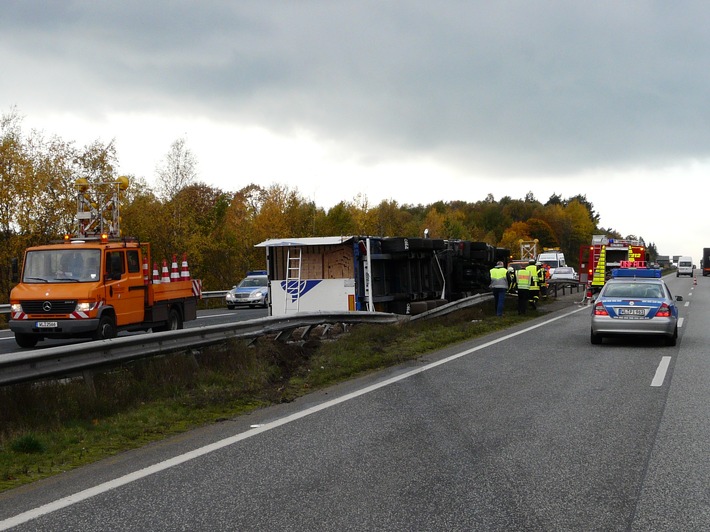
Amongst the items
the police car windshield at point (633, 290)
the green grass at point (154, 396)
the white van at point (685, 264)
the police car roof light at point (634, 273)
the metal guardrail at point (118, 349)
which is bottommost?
the white van at point (685, 264)

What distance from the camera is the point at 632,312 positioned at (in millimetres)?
16078

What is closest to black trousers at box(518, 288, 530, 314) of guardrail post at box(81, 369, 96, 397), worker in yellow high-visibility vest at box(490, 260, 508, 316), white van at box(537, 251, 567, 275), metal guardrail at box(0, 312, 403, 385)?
worker in yellow high-visibility vest at box(490, 260, 508, 316)

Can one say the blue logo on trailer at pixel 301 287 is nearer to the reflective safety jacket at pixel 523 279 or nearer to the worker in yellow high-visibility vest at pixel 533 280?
the reflective safety jacket at pixel 523 279

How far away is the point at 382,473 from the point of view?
6352 millimetres

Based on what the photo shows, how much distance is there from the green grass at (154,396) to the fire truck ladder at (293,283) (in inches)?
179

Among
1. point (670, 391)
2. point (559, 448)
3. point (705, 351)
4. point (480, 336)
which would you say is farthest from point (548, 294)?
point (559, 448)

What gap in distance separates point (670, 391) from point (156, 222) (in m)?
34.3

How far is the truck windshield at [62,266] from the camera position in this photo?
54.3 feet

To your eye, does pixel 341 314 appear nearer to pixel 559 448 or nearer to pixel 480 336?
pixel 480 336

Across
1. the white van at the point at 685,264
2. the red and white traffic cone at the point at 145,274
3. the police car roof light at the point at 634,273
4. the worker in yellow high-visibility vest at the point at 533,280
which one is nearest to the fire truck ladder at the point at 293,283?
the red and white traffic cone at the point at 145,274

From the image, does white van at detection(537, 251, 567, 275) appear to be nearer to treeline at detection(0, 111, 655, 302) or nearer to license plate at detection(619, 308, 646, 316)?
treeline at detection(0, 111, 655, 302)

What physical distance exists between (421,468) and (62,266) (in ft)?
40.1

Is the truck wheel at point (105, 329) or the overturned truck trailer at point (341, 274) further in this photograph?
the overturned truck trailer at point (341, 274)

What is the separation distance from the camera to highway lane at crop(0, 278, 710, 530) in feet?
17.2
